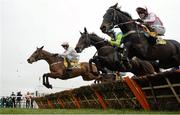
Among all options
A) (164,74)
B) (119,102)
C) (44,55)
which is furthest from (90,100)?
(44,55)

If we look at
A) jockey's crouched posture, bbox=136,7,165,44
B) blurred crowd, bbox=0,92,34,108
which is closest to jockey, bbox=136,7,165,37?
jockey's crouched posture, bbox=136,7,165,44

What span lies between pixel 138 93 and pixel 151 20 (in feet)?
12.5

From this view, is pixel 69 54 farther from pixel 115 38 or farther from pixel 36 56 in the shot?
pixel 115 38

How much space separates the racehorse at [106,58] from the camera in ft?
45.9

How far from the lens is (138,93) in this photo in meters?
8.61

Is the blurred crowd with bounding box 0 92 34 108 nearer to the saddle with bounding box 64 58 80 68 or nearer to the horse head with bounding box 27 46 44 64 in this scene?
the horse head with bounding box 27 46 44 64

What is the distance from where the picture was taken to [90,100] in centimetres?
1181

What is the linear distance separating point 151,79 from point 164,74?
609 mm

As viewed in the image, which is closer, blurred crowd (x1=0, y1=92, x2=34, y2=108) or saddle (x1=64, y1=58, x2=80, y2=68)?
saddle (x1=64, y1=58, x2=80, y2=68)

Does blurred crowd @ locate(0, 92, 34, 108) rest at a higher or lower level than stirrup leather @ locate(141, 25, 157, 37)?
lower

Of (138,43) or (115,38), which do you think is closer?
(138,43)

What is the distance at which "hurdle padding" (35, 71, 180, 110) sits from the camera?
7.50 meters

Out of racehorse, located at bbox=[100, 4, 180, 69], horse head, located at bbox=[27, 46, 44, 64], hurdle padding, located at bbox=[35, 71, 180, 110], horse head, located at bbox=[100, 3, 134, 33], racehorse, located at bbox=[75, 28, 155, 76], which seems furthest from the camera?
horse head, located at bbox=[27, 46, 44, 64]

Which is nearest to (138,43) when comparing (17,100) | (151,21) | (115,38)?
(151,21)
